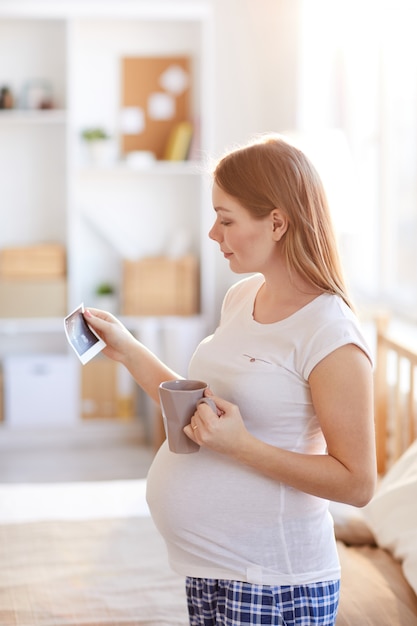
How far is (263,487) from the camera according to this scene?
49.9 inches

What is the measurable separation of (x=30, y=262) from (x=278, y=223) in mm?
3137

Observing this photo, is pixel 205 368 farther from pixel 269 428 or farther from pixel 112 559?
→ pixel 112 559

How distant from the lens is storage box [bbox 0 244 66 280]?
4.22 meters

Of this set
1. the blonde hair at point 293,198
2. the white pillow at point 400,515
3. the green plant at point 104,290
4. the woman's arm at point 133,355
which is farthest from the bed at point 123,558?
the green plant at point 104,290

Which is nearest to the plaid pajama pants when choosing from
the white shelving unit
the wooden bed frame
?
the wooden bed frame

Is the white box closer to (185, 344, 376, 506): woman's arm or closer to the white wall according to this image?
the white wall

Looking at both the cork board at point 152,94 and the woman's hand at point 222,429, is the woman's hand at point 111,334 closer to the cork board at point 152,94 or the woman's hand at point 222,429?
the woman's hand at point 222,429

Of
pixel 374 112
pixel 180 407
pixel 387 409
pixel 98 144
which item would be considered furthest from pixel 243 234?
pixel 98 144

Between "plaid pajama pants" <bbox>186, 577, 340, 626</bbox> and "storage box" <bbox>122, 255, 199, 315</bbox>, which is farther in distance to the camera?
"storage box" <bbox>122, 255, 199, 315</bbox>

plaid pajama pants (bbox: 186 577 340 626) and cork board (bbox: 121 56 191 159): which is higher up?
cork board (bbox: 121 56 191 159)

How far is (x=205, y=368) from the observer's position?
1337 mm

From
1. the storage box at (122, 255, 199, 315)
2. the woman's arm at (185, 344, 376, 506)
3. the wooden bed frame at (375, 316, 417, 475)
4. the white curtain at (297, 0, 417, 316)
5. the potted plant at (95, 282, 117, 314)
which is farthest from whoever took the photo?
the potted plant at (95, 282, 117, 314)

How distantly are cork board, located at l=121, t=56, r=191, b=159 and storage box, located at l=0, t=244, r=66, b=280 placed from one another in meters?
0.74

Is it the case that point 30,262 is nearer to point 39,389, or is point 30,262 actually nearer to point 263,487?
point 39,389
